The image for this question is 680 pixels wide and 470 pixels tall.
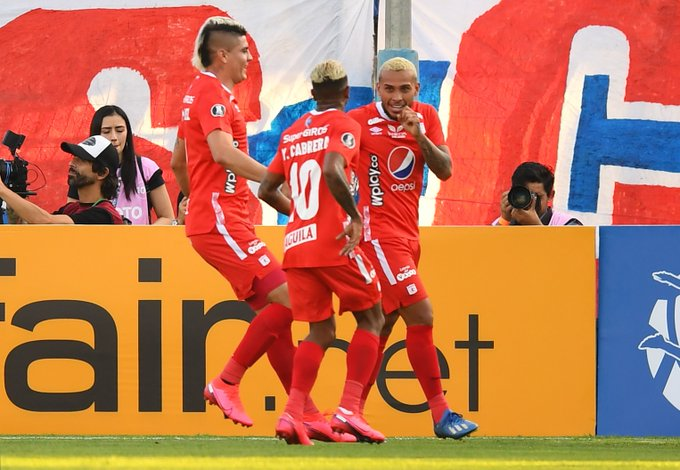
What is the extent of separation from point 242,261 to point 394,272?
804 mm

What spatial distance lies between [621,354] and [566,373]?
346 mm

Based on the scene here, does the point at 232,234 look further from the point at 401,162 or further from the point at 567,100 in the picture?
the point at 567,100

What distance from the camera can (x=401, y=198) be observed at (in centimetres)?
708

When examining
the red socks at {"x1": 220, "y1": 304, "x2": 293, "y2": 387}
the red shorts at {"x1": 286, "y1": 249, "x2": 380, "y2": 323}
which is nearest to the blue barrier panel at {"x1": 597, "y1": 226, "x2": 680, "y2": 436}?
the red shorts at {"x1": 286, "y1": 249, "x2": 380, "y2": 323}

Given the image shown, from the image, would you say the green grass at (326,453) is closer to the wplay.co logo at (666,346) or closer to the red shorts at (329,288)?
the wplay.co logo at (666,346)

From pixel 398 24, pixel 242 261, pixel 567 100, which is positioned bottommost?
pixel 242 261

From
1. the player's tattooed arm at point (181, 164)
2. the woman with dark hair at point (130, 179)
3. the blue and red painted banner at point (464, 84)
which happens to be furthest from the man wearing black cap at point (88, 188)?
the blue and red painted banner at point (464, 84)

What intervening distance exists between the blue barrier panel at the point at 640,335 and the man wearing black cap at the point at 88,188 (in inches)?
117

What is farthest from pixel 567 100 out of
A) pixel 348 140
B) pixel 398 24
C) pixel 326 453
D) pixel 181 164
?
pixel 326 453

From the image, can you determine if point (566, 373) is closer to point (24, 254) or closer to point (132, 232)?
point (132, 232)

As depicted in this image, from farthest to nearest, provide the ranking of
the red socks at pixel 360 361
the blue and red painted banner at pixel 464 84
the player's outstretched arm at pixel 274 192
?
the blue and red painted banner at pixel 464 84 → the player's outstretched arm at pixel 274 192 → the red socks at pixel 360 361

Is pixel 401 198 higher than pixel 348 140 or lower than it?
lower

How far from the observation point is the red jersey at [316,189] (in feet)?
20.8

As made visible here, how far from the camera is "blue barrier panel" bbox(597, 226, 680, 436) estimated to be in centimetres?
796
